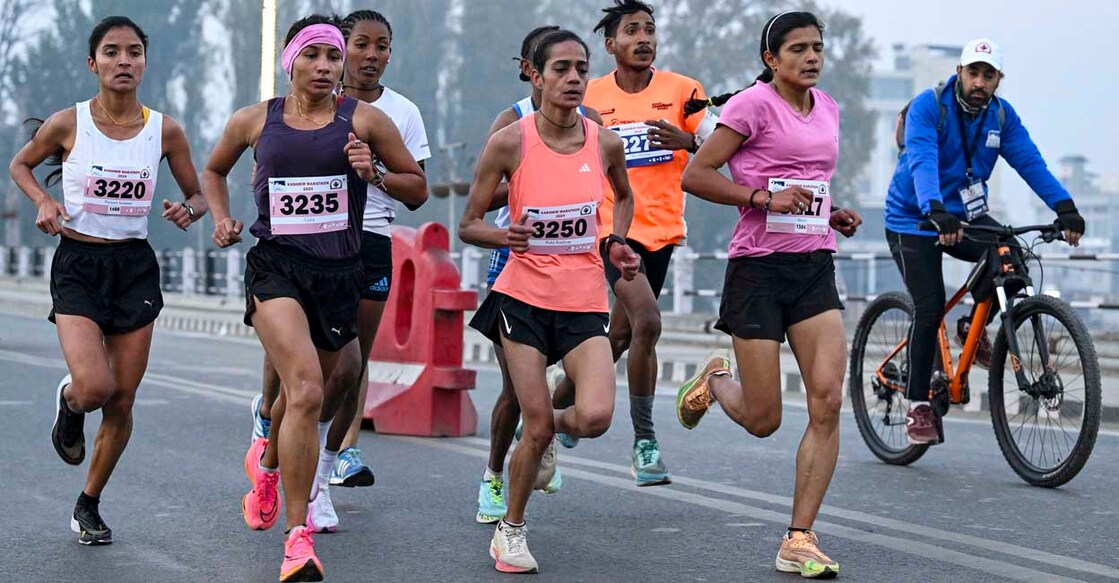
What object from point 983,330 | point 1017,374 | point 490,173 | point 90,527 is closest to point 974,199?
point 983,330

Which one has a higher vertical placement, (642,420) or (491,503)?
(642,420)

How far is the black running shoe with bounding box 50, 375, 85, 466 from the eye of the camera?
7523 mm

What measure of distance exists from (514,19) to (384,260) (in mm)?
73634

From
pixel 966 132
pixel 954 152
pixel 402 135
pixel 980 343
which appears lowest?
pixel 980 343

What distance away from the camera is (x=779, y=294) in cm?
700

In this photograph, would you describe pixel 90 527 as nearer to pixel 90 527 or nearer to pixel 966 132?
pixel 90 527

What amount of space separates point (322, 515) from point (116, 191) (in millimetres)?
1546

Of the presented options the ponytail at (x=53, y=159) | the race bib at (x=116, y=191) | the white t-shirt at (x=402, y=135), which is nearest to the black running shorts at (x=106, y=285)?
the race bib at (x=116, y=191)

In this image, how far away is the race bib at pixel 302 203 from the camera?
6.79 m

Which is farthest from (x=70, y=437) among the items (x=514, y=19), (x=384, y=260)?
(x=514, y=19)

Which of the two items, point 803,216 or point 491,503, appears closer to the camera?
point 803,216

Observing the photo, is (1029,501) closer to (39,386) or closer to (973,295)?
(973,295)

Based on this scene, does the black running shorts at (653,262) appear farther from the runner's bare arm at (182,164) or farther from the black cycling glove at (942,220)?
the runner's bare arm at (182,164)

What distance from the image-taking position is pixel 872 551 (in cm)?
712
